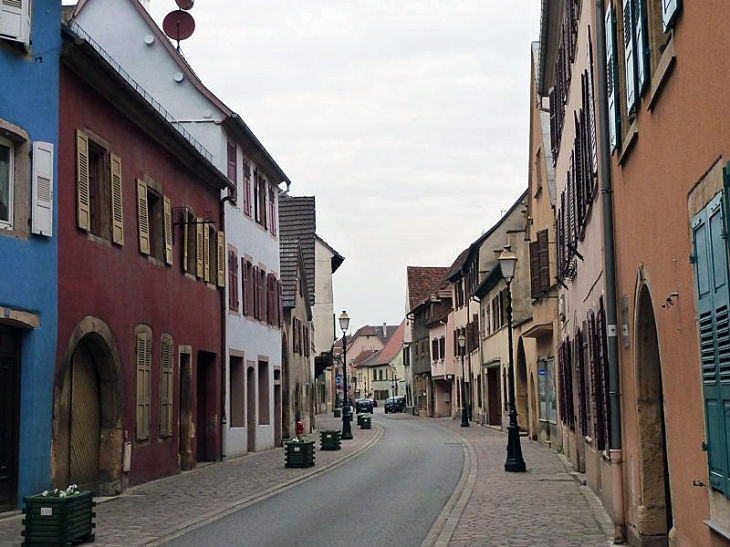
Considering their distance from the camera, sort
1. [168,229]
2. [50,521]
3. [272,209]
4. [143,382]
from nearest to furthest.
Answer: [50,521]
[143,382]
[168,229]
[272,209]

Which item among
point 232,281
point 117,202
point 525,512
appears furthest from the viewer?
point 232,281

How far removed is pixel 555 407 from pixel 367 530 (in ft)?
57.2

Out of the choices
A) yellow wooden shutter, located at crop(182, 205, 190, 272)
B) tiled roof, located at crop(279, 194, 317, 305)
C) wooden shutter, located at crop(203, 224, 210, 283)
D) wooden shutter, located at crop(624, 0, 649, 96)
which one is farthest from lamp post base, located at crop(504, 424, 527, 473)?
tiled roof, located at crop(279, 194, 317, 305)

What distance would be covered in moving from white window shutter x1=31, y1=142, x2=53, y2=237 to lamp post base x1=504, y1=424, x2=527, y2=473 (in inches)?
448

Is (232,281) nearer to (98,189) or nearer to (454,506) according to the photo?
(98,189)

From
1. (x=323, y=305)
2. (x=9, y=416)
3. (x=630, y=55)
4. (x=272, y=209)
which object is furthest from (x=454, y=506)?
(x=323, y=305)

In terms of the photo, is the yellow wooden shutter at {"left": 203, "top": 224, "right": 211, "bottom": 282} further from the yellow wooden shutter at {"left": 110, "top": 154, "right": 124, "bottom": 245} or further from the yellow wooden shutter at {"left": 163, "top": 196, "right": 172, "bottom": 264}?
the yellow wooden shutter at {"left": 110, "top": 154, "right": 124, "bottom": 245}

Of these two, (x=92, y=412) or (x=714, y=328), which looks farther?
(x=92, y=412)

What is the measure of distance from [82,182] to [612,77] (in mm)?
9808

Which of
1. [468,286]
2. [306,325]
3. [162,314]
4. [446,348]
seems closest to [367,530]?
[162,314]

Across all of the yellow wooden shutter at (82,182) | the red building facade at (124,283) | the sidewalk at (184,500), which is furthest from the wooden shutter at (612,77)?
the yellow wooden shutter at (82,182)

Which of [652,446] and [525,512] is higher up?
[652,446]

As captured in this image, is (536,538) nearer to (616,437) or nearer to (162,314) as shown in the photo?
(616,437)

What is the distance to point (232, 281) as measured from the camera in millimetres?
29344
